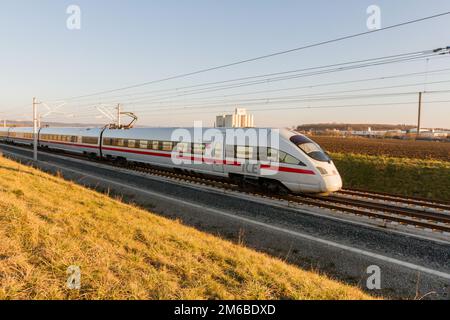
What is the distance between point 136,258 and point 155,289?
1.24 m

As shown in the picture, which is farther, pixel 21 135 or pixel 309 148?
pixel 21 135

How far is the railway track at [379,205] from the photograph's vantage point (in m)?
10.7

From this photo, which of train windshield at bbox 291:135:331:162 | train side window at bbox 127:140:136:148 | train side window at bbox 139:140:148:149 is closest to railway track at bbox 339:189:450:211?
train windshield at bbox 291:135:331:162

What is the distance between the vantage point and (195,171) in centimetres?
1773

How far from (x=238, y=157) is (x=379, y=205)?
6.67 m

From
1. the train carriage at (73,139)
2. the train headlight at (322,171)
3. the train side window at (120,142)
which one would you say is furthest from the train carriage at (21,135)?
the train headlight at (322,171)

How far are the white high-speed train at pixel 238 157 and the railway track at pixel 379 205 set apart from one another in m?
0.57

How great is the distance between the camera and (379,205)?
1284 cm

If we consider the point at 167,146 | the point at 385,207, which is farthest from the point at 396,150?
the point at 167,146

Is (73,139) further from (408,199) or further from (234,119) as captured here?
(408,199)
